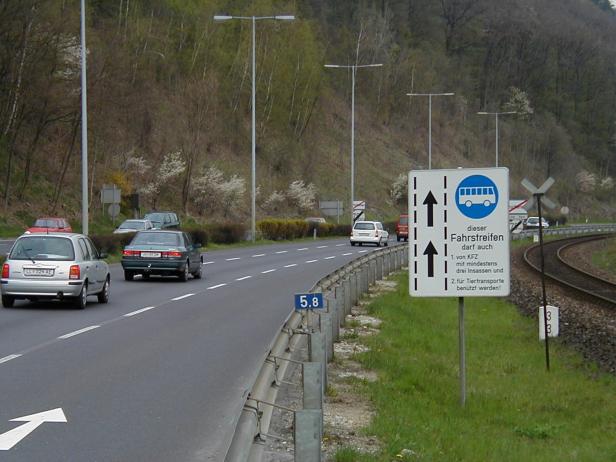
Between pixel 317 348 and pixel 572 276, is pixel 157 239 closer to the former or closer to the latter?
pixel 572 276

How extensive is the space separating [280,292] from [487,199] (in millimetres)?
15755

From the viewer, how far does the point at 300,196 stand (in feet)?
279

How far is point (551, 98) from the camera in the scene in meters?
139

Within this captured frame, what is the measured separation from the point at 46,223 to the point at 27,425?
3856 centimetres

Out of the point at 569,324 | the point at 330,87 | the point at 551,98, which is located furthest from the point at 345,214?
the point at 569,324

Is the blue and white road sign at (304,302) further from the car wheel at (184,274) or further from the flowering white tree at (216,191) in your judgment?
the flowering white tree at (216,191)

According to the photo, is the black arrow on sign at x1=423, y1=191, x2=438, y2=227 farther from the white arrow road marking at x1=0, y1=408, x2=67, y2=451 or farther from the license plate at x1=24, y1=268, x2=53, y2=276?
the license plate at x1=24, y1=268, x2=53, y2=276

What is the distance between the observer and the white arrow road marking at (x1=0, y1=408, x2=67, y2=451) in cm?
912

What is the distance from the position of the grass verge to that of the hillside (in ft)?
138

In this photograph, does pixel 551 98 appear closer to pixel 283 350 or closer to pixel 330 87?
pixel 330 87

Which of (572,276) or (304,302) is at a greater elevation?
(304,302)

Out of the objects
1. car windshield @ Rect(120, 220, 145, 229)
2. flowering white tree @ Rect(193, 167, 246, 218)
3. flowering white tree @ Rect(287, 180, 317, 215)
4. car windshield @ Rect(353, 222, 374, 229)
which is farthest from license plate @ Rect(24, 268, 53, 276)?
flowering white tree @ Rect(287, 180, 317, 215)

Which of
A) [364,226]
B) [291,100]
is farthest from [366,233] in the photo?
[291,100]

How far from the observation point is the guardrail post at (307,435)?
6.84 meters
